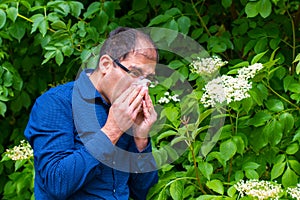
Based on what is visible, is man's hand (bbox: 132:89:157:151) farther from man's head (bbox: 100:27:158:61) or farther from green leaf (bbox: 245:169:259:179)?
green leaf (bbox: 245:169:259:179)

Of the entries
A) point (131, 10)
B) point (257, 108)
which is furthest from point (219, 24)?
point (257, 108)

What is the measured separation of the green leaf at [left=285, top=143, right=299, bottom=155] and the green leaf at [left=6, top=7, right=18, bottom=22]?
113 cm

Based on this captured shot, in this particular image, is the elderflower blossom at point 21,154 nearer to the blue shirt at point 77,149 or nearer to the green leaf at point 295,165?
the blue shirt at point 77,149

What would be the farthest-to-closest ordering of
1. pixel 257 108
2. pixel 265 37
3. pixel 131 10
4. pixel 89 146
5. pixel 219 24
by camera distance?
pixel 219 24 < pixel 131 10 < pixel 265 37 < pixel 257 108 < pixel 89 146

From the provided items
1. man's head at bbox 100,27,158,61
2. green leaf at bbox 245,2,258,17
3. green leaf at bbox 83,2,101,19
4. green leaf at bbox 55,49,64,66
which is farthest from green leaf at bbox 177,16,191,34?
man's head at bbox 100,27,158,61

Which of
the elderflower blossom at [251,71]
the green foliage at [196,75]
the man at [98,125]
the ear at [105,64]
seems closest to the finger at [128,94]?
the man at [98,125]

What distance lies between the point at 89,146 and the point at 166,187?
46cm

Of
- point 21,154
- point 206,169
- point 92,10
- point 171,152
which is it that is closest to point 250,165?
point 206,169

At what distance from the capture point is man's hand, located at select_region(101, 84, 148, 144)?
155cm

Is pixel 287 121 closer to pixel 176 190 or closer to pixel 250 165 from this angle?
pixel 250 165

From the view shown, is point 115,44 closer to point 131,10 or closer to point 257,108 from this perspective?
point 257,108

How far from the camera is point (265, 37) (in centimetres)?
228

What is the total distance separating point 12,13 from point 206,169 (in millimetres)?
988

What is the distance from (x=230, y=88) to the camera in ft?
5.52
